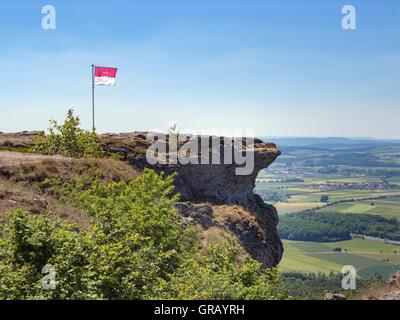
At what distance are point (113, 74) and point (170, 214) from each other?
20.3 m

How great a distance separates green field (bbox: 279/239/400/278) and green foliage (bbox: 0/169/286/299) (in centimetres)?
6731

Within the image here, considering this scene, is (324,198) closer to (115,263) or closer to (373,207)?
(373,207)

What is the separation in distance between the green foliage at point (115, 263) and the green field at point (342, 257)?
2650 inches

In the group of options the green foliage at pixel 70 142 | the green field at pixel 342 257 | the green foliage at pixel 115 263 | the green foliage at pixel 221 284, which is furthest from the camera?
the green field at pixel 342 257

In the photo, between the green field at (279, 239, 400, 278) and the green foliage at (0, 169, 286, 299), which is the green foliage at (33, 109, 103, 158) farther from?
the green field at (279, 239, 400, 278)

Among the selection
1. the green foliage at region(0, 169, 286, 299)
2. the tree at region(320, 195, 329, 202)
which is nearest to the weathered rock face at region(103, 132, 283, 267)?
the green foliage at region(0, 169, 286, 299)

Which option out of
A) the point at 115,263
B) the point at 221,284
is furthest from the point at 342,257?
the point at 115,263

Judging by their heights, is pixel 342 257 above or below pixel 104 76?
below

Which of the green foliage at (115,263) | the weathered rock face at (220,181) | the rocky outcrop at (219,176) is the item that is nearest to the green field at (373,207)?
the weathered rock face at (220,181)

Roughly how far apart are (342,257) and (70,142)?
270 feet

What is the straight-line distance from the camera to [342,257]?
101 meters

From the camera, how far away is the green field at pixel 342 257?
8900 centimetres

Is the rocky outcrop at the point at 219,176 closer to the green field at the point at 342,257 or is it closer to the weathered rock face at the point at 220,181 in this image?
the weathered rock face at the point at 220,181
